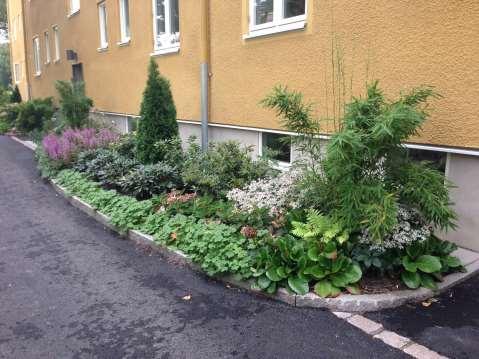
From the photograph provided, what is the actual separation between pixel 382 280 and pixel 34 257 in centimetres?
355

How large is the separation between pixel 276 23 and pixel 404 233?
3.68 m

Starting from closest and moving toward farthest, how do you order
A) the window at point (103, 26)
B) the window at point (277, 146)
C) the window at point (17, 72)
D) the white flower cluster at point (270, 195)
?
the white flower cluster at point (270, 195) < the window at point (277, 146) < the window at point (103, 26) < the window at point (17, 72)

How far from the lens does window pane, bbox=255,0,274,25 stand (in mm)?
6457

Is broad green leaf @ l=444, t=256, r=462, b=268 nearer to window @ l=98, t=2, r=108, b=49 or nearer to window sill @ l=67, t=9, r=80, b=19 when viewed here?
window @ l=98, t=2, r=108, b=49

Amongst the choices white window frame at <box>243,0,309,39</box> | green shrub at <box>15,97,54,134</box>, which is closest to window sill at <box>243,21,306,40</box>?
white window frame at <box>243,0,309,39</box>

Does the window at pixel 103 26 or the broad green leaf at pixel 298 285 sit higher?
the window at pixel 103 26

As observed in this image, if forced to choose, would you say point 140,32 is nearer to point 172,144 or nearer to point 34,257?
point 172,144

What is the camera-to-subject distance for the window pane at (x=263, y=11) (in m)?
6.46

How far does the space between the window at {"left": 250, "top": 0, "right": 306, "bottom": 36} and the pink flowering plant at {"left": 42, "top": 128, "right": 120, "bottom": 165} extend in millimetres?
4011

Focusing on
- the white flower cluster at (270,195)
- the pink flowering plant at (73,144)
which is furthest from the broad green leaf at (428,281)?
the pink flowering plant at (73,144)

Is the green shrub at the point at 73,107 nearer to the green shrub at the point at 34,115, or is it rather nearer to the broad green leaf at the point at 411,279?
the green shrub at the point at 34,115

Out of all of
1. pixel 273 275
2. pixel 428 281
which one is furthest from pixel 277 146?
pixel 428 281

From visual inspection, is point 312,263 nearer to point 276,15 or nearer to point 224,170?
point 224,170

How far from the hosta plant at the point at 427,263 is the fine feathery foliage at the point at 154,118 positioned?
4.51m
